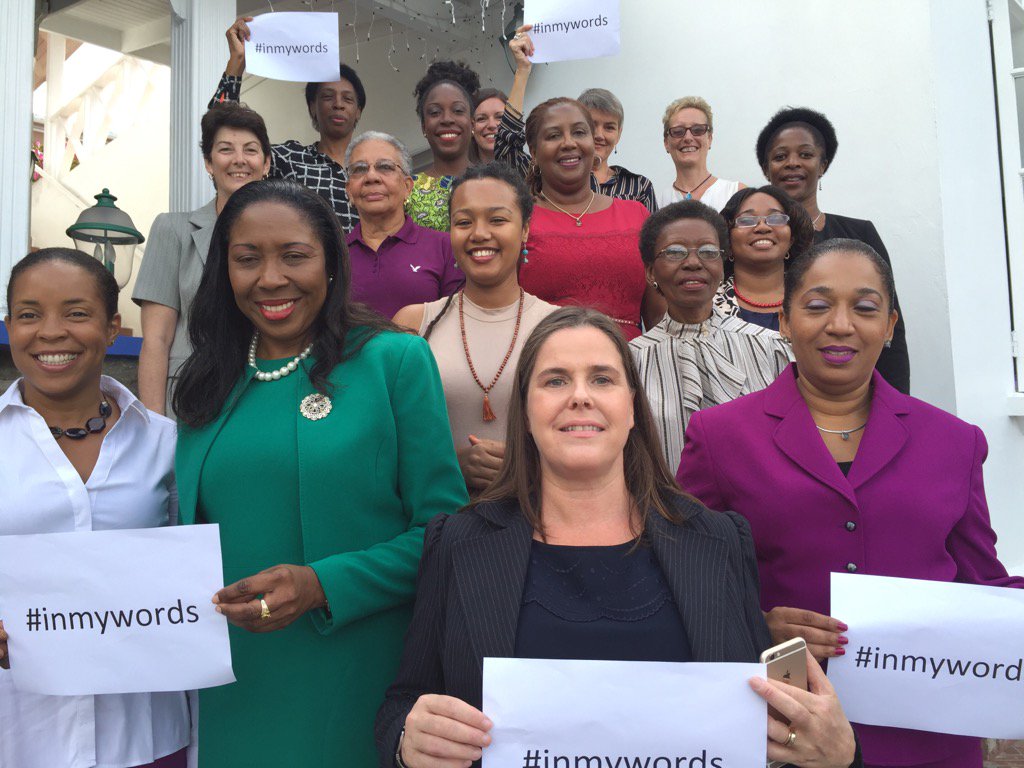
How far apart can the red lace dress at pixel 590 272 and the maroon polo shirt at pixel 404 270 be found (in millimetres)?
346

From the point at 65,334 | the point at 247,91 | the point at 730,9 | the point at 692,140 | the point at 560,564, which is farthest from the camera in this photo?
the point at 247,91

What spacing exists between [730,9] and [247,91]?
5.42 m

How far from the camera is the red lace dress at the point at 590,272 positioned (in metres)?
3.93

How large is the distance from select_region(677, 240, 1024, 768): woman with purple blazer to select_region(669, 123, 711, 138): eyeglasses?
10.7ft

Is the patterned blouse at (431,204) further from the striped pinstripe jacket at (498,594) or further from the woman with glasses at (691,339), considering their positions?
the striped pinstripe jacket at (498,594)

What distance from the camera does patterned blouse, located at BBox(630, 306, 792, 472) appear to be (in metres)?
3.19

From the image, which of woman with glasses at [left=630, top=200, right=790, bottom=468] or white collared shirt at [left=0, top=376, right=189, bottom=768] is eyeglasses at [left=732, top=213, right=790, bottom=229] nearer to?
woman with glasses at [left=630, top=200, right=790, bottom=468]

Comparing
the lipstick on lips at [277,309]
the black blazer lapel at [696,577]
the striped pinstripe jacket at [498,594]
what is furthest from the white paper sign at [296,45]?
Answer: the black blazer lapel at [696,577]

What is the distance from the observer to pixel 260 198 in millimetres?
2496

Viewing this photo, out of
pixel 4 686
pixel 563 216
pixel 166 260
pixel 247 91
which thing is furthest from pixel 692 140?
pixel 247 91

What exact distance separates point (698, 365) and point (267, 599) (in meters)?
1.81

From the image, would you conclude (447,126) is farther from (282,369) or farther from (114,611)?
(114,611)

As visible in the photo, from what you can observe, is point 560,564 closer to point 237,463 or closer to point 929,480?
point 237,463

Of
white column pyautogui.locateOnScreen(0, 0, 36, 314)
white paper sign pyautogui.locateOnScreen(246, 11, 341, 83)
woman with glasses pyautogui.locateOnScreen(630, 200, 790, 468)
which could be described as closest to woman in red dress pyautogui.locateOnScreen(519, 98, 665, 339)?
woman with glasses pyautogui.locateOnScreen(630, 200, 790, 468)
